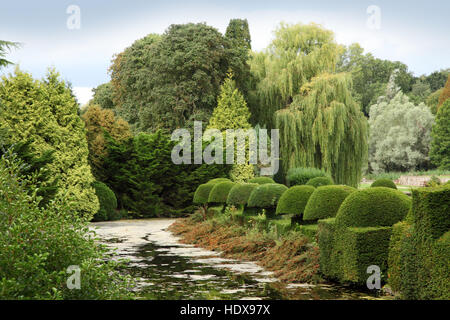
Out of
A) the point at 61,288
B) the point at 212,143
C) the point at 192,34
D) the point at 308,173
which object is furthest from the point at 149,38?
the point at 61,288

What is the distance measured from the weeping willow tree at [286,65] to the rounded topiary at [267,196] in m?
13.7

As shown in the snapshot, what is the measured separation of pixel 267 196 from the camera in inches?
463

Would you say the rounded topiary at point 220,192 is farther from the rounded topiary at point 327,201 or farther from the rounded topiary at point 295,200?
the rounded topiary at point 327,201

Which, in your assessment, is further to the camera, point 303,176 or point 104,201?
point 303,176

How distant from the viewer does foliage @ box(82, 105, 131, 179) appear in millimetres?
20481

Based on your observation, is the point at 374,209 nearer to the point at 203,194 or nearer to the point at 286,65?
the point at 203,194

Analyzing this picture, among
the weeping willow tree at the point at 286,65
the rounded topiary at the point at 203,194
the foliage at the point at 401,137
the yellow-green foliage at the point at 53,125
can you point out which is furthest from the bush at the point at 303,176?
the foliage at the point at 401,137

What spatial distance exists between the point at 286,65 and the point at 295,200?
56.5ft

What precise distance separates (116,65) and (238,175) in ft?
Answer: 45.2

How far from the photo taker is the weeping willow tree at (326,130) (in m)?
23.6

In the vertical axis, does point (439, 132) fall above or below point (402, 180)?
above

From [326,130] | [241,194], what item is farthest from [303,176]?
[241,194]

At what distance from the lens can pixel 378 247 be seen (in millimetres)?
6914
